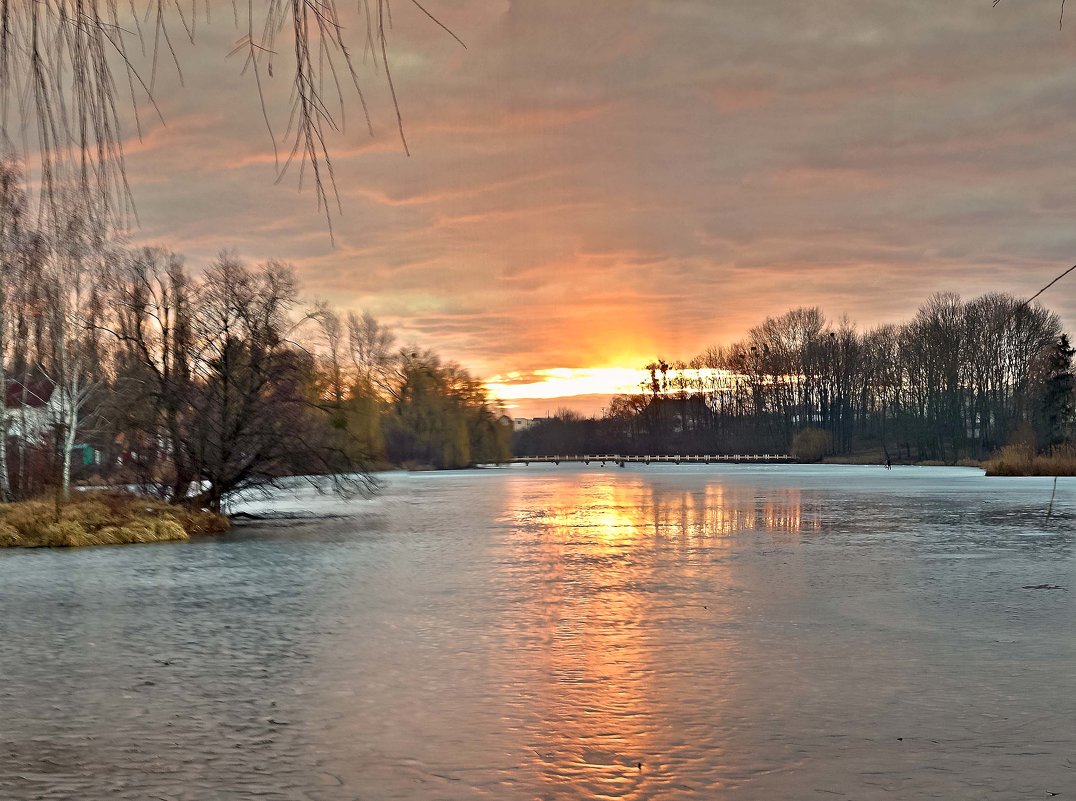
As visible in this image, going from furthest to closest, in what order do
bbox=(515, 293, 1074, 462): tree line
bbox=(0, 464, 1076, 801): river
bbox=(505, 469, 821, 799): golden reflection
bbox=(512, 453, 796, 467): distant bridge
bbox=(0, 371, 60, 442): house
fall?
bbox=(512, 453, 796, 467): distant bridge < bbox=(515, 293, 1074, 462): tree line < bbox=(0, 371, 60, 442): house < bbox=(505, 469, 821, 799): golden reflection < bbox=(0, 464, 1076, 801): river

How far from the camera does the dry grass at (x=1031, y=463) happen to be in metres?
55.0

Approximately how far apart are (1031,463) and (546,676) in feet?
179

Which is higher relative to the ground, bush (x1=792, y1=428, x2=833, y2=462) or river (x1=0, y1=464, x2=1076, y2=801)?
bush (x1=792, y1=428, x2=833, y2=462)

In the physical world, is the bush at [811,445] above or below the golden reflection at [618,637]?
above

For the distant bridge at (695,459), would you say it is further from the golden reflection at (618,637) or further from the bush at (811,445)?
the golden reflection at (618,637)

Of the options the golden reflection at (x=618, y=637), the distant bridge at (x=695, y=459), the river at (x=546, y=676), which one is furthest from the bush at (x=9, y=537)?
the distant bridge at (x=695, y=459)

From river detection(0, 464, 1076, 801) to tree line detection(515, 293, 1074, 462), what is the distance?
48661mm

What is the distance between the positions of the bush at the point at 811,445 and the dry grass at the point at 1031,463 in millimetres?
43198

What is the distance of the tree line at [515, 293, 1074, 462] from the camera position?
83.5 metres

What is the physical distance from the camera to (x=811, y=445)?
104 metres

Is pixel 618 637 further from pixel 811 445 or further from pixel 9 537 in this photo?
pixel 811 445

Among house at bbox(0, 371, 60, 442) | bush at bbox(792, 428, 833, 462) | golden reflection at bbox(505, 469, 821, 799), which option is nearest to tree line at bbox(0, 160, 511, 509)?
house at bbox(0, 371, 60, 442)

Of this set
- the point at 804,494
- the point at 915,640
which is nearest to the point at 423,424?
the point at 804,494

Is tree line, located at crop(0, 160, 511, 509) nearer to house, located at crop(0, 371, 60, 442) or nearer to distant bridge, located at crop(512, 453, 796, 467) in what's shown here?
house, located at crop(0, 371, 60, 442)
